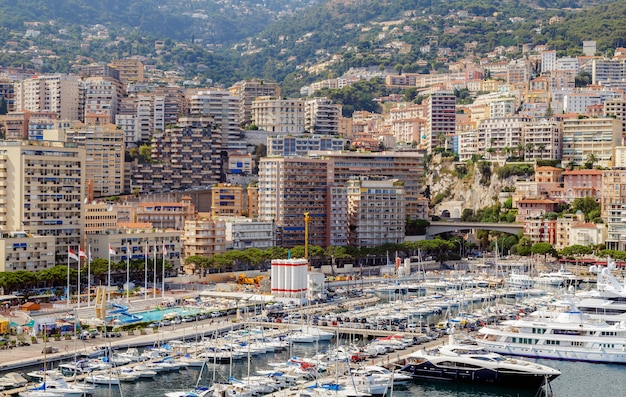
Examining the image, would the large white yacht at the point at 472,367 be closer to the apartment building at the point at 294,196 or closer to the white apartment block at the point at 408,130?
the apartment building at the point at 294,196

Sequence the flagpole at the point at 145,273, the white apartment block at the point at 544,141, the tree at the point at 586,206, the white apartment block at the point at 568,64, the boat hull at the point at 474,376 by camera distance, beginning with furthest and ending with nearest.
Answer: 1. the white apartment block at the point at 568,64
2. the white apartment block at the point at 544,141
3. the tree at the point at 586,206
4. the flagpole at the point at 145,273
5. the boat hull at the point at 474,376

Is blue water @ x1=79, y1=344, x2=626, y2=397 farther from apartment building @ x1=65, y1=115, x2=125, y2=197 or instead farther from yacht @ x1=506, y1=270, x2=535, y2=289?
apartment building @ x1=65, y1=115, x2=125, y2=197

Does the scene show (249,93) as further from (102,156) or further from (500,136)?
(102,156)

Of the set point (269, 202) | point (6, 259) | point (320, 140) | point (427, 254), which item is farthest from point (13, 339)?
point (320, 140)

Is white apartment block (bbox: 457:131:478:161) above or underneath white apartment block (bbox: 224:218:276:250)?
above

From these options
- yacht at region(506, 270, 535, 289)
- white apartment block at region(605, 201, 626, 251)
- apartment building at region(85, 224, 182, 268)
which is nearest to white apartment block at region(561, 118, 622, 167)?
white apartment block at region(605, 201, 626, 251)

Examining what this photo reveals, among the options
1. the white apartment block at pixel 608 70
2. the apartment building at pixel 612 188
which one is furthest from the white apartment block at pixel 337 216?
the white apartment block at pixel 608 70
